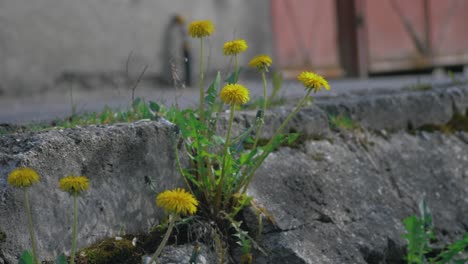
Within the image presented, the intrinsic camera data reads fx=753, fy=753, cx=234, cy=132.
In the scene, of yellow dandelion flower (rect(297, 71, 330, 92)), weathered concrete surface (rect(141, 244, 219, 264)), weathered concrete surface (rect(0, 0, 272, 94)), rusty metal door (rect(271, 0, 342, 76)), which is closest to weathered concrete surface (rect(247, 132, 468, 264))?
weathered concrete surface (rect(141, 244, 219, 264))

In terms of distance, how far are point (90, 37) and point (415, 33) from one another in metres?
4.48

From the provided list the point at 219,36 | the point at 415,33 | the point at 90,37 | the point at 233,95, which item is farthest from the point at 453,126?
the point at 415,33

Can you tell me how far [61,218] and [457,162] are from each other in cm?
165

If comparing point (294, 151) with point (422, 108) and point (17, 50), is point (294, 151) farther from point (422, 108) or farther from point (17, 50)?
point (17, 50)

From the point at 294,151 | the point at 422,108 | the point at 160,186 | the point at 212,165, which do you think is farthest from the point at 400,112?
the point at 160,186

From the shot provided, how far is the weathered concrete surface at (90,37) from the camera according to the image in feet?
18.1

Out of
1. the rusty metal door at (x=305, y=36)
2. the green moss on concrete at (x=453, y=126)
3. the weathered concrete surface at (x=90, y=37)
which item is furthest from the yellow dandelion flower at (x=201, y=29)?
the rusty metal door at (x=305, y=36)

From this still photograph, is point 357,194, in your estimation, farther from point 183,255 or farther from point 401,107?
point 183,255

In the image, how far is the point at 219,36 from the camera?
6734 millimetres

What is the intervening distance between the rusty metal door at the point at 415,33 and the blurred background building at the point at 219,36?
0.01 m

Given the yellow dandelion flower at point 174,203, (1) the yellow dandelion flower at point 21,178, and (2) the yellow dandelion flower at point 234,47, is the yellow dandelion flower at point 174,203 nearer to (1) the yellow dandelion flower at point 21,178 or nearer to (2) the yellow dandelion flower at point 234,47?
(1) the yellow dandelion flower at point 21,178

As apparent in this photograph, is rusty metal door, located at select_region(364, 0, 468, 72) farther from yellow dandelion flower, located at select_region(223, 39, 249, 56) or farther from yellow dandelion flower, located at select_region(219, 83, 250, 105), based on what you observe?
yellow dandelion flower, located at select_region(219, 83, 250, 105)

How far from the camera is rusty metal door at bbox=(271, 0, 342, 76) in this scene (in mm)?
7574

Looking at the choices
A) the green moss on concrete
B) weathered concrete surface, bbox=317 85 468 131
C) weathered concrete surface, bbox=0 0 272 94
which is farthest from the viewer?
weathered concrete surface, bbox=0 0 272 94
